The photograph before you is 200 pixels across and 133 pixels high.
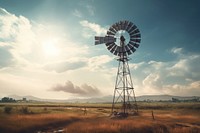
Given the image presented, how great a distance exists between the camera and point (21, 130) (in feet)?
69.8

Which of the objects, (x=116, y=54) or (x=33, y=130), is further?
(x=116, y=54)

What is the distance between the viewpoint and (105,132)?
68.8 feet

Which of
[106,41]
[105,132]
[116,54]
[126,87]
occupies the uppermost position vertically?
[106,41]

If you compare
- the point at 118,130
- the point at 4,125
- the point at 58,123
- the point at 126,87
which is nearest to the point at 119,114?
the point at 126,87

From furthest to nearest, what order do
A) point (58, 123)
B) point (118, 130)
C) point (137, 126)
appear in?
point (58, 123)
point (137, 126)
point (118, 130)

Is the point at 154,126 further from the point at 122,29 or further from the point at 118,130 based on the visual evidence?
the point at 122,29

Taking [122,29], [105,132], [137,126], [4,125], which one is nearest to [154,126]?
[137,126]

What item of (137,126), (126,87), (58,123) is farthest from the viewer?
(126,87)

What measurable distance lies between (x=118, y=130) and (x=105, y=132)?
5.15ft

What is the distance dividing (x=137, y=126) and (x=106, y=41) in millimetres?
23635

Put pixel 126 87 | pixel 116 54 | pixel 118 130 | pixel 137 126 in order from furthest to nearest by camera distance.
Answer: pixel 116 54, pixel 126 87, pixel 137 126, pixel 118 130

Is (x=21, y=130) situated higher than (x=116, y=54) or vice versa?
(x=116, y=54)

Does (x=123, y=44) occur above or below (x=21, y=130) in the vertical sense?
above

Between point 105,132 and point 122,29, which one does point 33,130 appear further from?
point 122,29
